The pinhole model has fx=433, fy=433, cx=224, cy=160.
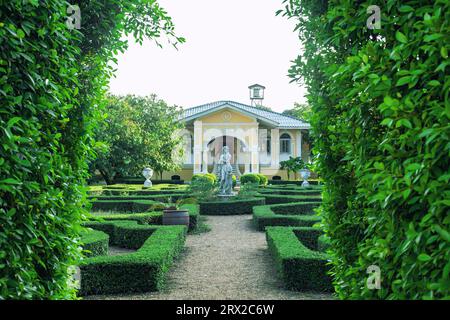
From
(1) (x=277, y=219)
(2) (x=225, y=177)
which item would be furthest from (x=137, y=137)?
(1) (x=277, y=219)

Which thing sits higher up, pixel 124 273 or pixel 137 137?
pixel 137 137

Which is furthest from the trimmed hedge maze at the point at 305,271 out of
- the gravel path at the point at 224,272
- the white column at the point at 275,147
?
the white column at the point at 275,147

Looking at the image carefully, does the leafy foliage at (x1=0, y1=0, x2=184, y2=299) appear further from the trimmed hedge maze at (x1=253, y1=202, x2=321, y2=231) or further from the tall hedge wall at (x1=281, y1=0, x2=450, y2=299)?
the trimmed hedge maze at (x1=253, y1=202, x2=321, y2=231)

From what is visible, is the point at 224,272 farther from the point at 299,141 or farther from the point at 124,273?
the point at 299,141

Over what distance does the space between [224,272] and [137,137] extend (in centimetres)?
2061

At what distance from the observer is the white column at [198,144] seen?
30.8m

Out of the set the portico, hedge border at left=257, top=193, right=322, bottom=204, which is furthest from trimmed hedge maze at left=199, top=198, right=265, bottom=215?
the portico

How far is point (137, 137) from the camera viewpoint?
26.8 m

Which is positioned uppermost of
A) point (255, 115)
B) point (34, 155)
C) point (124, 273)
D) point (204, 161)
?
point (255, 115)

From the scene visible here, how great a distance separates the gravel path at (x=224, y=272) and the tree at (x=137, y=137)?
16.2m

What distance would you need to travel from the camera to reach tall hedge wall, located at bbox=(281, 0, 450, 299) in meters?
2.13

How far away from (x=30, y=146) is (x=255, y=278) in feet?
15.1
